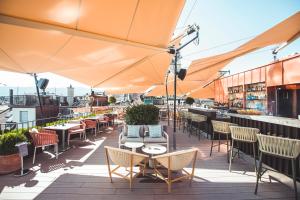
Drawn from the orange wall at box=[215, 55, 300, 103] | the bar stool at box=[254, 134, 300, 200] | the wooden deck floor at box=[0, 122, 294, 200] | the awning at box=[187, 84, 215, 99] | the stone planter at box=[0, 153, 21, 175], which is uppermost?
the orange wall at box=[215, 55, 300, 103]

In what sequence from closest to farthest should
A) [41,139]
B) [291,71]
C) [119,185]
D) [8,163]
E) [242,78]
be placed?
[119,185], [8,163], [41,139], [291,71], [242,78]

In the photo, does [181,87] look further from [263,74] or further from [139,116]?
[139,116]

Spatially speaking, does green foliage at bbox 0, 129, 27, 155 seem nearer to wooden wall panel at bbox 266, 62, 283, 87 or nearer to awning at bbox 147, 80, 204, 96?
awning at bbox 147, 80, 204, 96

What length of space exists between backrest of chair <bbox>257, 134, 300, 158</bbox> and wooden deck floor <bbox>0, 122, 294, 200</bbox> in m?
0.75

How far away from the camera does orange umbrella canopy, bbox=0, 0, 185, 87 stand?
2873 mm

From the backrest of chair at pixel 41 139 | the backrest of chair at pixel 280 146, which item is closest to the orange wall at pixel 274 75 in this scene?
the backrest of chair at pixel 280 146

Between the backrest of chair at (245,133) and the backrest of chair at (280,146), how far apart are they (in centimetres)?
67

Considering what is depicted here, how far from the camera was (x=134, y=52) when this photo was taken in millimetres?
5254

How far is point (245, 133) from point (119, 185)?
2.61 m

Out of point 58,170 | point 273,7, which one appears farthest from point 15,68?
point 273,7

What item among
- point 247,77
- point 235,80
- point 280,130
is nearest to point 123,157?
point 280,130

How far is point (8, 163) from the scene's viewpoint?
4.03m

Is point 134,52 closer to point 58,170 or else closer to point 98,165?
point 98,165

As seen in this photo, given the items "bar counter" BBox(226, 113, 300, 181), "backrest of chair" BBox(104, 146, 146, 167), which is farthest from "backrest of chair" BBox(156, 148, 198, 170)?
"bar counter" BBox(226, 113, 300, 181)
